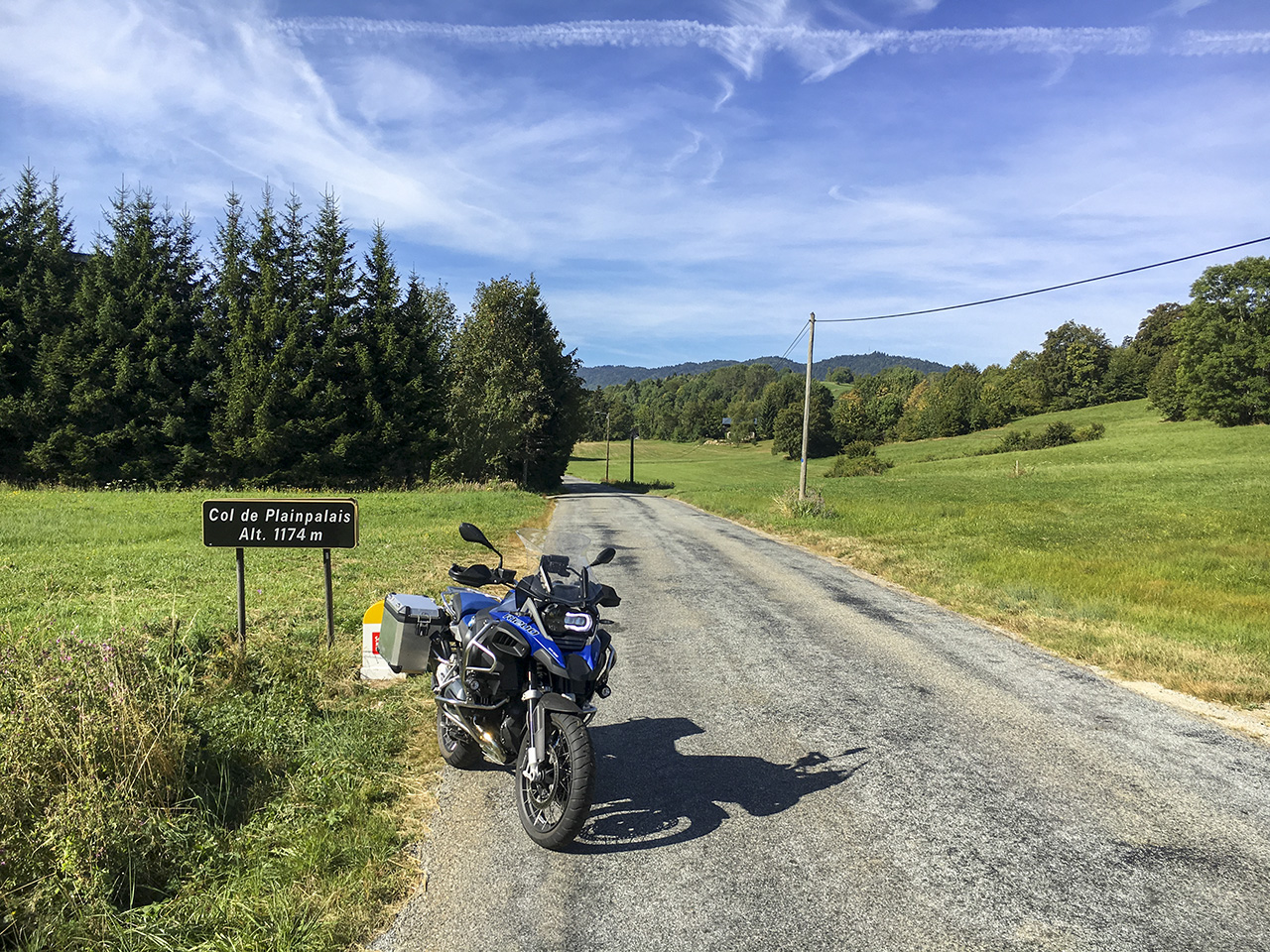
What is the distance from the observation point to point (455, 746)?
511 centimetres

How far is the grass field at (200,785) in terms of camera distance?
3129 millimetres

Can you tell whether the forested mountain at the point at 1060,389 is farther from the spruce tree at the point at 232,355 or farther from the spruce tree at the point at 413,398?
the spruce tree at the point at 232,355

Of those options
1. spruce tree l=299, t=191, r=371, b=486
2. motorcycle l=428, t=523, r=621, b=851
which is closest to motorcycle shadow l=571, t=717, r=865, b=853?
motorcycle l=428, t=523, r=621, b=851

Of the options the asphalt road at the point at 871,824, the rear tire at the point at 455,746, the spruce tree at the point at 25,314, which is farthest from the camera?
the spruce tree at the point at 25,314

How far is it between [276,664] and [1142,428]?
262ft

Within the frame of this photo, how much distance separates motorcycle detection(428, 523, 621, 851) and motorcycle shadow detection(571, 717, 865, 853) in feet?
1.41

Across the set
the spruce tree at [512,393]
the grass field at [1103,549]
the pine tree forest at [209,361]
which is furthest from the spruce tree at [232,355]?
the grass field at [1103,549]

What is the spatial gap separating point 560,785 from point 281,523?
4.07m

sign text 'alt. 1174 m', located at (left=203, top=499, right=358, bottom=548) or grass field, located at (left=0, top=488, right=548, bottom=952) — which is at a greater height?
sign text 'alt. 1174 m', located at (left=203, top=499, right=358, bottom=548)

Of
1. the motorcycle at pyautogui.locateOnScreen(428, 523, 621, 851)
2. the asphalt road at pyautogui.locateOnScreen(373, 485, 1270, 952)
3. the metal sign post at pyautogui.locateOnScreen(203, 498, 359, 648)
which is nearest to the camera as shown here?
the asphalt road at pyautogui.locateOnScreen(373, 485, 1270, 952)

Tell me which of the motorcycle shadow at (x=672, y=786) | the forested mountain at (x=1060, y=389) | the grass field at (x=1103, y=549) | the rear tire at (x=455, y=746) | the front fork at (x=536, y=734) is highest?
the forested mountain at (x=1060, y=389)

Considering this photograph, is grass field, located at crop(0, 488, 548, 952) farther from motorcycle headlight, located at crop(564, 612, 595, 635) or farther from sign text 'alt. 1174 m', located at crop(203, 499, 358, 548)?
motorcycle headlight, located at crop(564, 612, 595, 635)

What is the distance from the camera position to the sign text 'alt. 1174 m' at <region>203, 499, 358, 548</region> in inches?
249

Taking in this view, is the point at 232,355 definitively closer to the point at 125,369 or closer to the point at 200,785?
the point at 125,369
